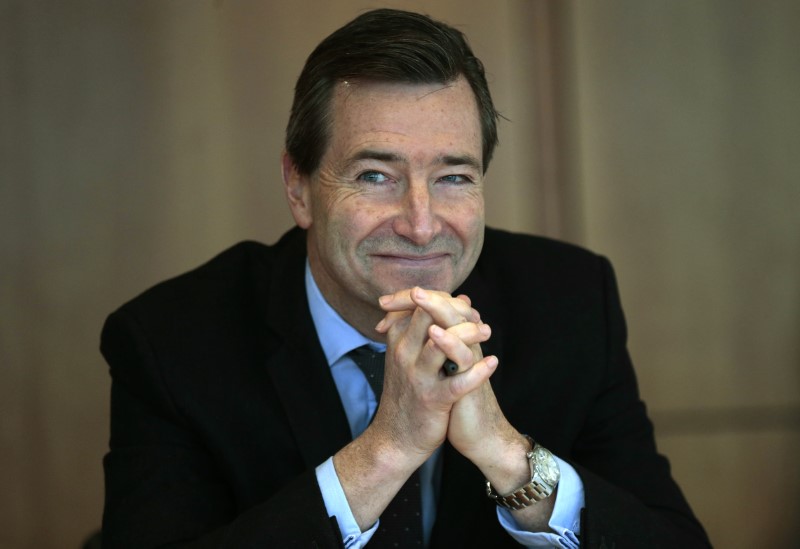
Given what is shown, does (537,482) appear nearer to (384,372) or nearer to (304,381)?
(384,372)

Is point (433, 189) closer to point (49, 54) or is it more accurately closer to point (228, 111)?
point (228, 111)

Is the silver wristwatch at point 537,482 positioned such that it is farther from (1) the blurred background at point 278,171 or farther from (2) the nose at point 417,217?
(1) the blurred background at point 278,171

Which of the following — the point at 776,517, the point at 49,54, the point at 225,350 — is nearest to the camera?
the point at 225,350

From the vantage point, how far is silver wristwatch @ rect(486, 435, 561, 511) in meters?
1.91

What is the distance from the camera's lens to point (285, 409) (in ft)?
7.06

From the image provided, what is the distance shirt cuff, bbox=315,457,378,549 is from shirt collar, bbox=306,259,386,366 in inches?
16.6

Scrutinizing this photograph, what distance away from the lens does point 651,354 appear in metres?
3.86

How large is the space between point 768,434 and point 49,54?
124 inches

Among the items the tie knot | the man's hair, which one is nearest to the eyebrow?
the man's hair

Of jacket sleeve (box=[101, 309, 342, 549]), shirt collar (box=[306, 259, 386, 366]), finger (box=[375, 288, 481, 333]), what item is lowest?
jacket sleeve (box=[101, 309, 342, 549])

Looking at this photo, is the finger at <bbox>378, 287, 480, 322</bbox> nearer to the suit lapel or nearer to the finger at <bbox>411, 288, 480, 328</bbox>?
the finger at <bbox>411, 288, 480, 328</bbox>

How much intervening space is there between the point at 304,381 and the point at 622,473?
0.75m

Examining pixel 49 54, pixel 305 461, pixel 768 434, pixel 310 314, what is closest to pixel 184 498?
pixel 305 461

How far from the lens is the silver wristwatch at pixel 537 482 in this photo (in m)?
1.91
